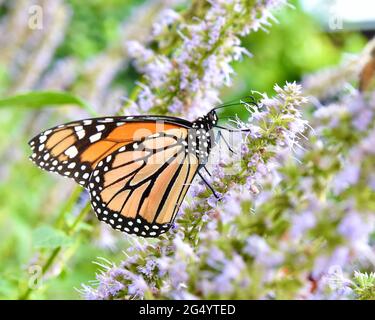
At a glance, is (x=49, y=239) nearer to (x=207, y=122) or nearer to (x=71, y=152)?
(x=71, y=152)

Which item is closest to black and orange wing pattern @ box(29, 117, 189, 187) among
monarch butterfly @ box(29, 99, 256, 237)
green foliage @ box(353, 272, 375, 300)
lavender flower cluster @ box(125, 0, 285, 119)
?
monarch butterfly @ box(29, 99, 256, 237)

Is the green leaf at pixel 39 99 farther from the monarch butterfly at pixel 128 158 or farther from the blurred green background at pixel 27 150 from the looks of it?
the blurred green background at pixel 27 150

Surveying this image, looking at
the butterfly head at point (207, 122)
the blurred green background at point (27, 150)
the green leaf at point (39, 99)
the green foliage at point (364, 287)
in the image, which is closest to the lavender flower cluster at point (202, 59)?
the butterfly head at point (207, 122)

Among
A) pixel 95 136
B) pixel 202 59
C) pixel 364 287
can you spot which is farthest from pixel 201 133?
pixel 364 287

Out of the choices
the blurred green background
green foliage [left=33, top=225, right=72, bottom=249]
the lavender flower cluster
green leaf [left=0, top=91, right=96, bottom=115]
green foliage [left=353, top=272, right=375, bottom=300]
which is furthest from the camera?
the blurred green background

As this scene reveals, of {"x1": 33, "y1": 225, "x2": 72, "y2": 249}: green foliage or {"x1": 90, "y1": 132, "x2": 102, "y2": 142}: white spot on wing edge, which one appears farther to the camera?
{"x1": 90, "y1": 132, "x2": 102, "y2": 142}: white spot on wing edge

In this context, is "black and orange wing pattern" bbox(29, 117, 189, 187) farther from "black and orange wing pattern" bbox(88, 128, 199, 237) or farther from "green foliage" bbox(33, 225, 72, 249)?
"green foliage" bbox(33, 225, 72, 249)

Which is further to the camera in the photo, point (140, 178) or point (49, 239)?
point (140, 178)
